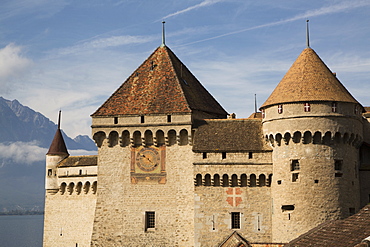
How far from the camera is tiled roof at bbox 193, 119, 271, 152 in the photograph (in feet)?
124

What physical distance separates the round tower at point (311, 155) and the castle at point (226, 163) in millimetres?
62

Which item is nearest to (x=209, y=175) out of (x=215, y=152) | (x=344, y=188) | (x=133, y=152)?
(x=215, y=152)

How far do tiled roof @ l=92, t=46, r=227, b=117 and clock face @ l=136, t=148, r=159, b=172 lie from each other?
8.58ft

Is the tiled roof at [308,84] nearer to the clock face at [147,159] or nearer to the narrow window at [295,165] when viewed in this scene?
the narrow window at [295,165]

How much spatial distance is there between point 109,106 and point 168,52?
6.17 metres

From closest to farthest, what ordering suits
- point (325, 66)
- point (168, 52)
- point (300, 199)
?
point (300, 199) → point (325, 66) → point (168, 52)

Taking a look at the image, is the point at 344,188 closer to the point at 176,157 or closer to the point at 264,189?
the point at 264,189

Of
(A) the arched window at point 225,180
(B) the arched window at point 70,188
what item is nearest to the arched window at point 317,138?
(A) the arched window at point 225,180

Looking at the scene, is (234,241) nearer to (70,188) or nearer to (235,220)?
(235,220)

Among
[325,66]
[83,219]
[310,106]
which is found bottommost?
[83,219]

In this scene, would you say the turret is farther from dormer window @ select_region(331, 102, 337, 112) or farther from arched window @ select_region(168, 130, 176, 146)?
dormer window @ select_region(331, 102, 337, 112)

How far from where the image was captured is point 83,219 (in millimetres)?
44000

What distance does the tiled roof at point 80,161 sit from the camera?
4450 centimetres

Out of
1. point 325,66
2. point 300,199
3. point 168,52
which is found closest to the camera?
point 300,199
